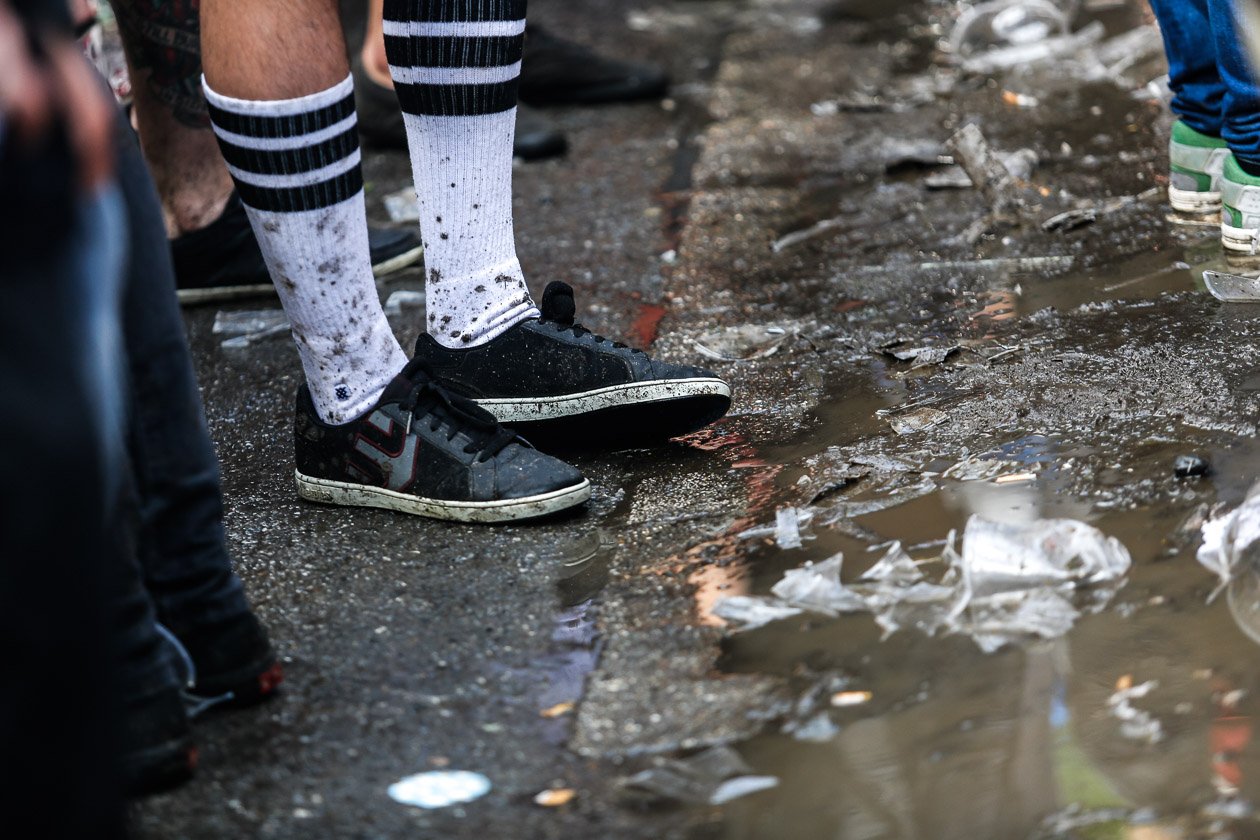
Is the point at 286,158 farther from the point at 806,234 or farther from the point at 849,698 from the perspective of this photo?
the point at 806,234

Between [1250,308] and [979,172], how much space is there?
96 centimetres

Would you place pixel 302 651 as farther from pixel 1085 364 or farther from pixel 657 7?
pixel 657 7

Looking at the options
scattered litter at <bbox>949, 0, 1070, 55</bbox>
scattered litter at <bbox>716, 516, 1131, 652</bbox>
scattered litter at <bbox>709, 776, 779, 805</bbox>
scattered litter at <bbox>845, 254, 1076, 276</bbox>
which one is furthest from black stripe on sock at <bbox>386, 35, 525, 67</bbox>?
scattered litter at <bbox>949, 0, 1070, 55</bbox>

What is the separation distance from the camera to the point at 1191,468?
1659 millimetres

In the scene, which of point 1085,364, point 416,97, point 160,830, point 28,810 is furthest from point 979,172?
point 28,810

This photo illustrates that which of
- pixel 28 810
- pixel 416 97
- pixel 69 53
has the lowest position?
pixel 28 810

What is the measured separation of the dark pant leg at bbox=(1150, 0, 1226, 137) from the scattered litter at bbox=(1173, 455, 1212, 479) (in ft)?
3.79

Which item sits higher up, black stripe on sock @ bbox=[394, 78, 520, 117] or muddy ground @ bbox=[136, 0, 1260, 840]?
black stripe on sock @ bbox=[394, 78, 520, 117]

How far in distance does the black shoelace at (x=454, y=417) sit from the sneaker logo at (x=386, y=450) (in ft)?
0.07

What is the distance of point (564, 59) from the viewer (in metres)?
4.51

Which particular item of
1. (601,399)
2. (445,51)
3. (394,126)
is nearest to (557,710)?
(601,399)

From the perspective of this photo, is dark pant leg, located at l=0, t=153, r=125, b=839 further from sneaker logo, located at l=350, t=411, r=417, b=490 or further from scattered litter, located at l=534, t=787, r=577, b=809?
sneaker logo, located at l=350, t=411, r=417, b=490

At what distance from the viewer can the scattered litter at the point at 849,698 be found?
1336 mm

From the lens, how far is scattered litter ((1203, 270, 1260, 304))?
2205 mm
